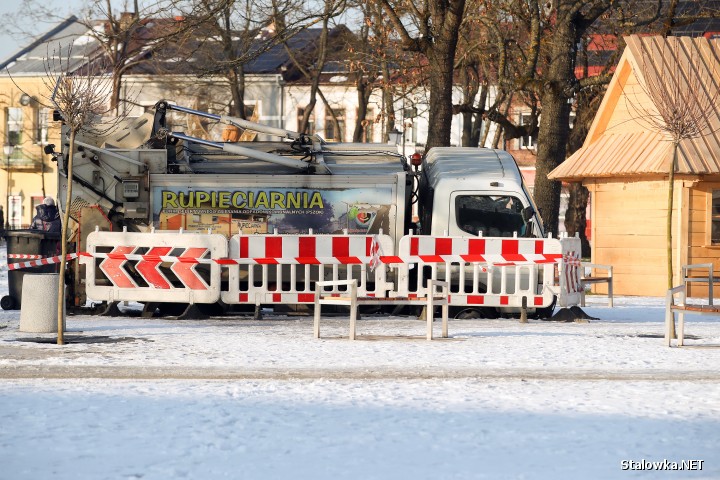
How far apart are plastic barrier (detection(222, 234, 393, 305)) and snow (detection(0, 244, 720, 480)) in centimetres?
277

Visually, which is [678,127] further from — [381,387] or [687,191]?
[687,191]

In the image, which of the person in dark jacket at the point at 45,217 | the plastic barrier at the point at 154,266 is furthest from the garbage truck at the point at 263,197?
the person in dark jacket at the point at 45,217

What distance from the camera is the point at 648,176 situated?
28.4m

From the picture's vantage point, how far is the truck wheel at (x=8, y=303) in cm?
2091

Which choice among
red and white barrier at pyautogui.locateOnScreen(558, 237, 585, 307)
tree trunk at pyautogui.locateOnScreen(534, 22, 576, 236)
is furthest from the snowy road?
tree trunk at pyautogui.locateOnScreen(534, 22, 576, 236)

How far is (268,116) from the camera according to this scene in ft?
219

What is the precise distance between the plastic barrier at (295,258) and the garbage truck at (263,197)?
2.49ft

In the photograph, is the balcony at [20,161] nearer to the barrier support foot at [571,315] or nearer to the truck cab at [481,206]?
the truck cab at [481,206]

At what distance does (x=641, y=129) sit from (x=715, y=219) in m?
2.63

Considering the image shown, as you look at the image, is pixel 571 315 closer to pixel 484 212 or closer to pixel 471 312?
pixel 471 312

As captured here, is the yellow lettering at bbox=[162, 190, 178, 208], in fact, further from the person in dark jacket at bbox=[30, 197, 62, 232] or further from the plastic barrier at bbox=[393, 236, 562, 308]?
the person in dark jacket at bbox=[30, 197, 62, 232]

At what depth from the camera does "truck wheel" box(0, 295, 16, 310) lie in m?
20.9

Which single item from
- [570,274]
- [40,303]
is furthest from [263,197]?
[40,303]

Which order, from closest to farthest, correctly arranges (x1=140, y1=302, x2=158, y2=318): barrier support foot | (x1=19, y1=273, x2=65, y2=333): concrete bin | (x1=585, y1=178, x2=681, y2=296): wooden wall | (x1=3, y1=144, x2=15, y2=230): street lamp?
(x1=19, y1=273, x2=65, y2=333): concrete bin → (x1=140, y1=302, x2=158, y2=318): barrier support foot → (x1=585, y1=178, x2=681, y2=296): wooden wall → (x1=3, y1=144, x2=15, y2=230): street lamp
